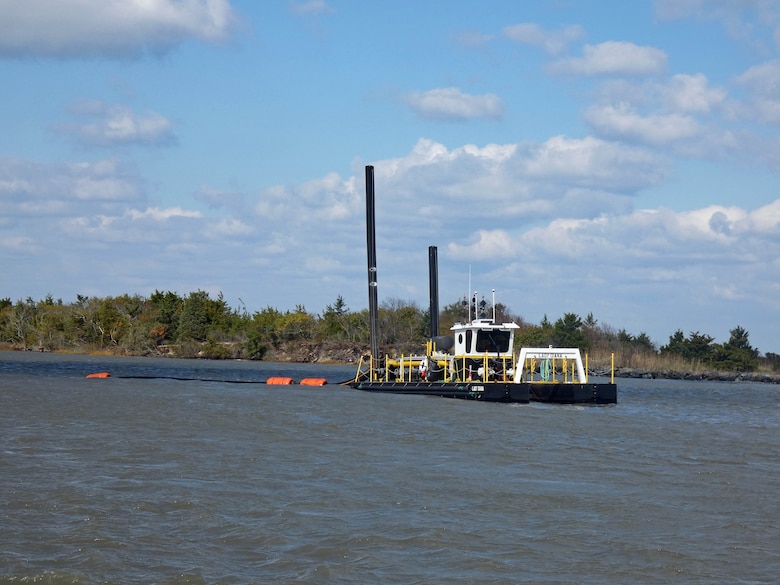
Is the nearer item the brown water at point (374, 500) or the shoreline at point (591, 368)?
the brown water at point (374, 500)

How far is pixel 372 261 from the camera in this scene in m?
47.8

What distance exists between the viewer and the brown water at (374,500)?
38.1 feet

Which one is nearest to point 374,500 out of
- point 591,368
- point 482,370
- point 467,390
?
point 467,390

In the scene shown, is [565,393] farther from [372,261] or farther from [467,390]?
[372,261]

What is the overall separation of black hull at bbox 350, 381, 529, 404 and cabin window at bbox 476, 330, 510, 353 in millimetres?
2293

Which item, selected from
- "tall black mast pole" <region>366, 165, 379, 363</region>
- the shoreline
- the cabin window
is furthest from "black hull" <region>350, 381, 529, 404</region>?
the shoreline

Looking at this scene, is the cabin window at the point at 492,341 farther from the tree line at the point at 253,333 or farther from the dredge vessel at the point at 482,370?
the tree line at the point at 253,333

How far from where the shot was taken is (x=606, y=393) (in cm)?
3731

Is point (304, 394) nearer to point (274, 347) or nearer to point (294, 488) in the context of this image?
point (294, 488)

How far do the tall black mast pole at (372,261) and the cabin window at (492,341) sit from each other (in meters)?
8.03

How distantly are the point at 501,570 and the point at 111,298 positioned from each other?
112 meters

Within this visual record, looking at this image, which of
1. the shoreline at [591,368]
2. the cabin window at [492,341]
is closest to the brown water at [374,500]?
the cabin window at [492,341]

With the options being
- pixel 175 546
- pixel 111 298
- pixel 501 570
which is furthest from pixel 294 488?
pixel 111 298

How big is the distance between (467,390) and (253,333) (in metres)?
69.9
